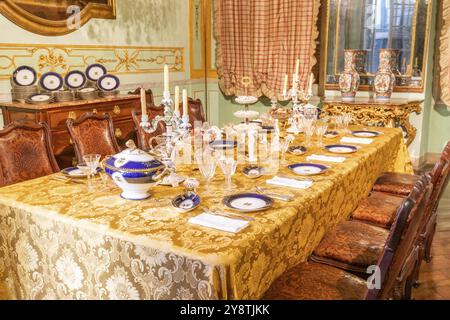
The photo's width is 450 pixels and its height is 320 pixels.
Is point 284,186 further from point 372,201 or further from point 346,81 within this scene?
point 346,81

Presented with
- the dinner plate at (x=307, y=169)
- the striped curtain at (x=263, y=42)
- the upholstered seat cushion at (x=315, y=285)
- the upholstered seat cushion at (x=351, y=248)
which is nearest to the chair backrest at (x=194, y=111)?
the dinner plate at (x=307, y=169)

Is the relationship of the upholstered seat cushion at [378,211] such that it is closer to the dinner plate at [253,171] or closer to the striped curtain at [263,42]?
the dinner plate at [253,171]

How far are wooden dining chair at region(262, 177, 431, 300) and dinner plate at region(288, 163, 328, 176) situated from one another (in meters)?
0.40

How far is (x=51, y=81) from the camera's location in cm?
361

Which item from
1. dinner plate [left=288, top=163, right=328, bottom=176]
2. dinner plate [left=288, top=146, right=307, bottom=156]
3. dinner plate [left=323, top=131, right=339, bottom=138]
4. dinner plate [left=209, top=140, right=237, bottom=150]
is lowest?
dinner plate [left=288, top=163, right=328, bottom=176]

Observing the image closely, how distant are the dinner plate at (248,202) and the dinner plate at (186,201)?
103 mm

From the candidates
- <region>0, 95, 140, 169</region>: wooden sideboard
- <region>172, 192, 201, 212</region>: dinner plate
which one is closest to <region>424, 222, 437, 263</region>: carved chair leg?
<region>172, 192, 201, 212</region>: dinner plate

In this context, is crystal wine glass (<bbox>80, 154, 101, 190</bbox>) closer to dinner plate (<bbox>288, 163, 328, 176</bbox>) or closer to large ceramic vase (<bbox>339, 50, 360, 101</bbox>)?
dinner plate (<bbox>288, 163, 328, 176</bbox>)

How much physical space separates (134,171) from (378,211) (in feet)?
4.36

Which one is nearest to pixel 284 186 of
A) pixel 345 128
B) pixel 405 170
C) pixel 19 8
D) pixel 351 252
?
pixel 351 252

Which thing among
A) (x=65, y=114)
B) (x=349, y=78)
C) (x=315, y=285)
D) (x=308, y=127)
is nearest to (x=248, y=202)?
(x=315, y=285)

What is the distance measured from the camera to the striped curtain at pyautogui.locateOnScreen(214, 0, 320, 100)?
184 inches

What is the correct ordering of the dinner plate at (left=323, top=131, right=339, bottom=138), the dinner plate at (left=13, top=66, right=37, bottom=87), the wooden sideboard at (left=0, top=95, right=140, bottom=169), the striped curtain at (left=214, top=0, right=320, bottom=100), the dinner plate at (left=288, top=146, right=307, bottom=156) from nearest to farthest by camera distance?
the dinner plate at (left=288, top=146, right=307, bottom=156), the dinner plate at (left=323, top=131, right=339, bottom=138), the wooden sideboard at (left=0, top=95, right=140, bottom=169), the dinner plate at (left=13, top=66, right=37, bottom=87), the striped curtain at (left=214, top=0, right=320, bottom=100)

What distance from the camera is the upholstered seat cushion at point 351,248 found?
1732 mm
